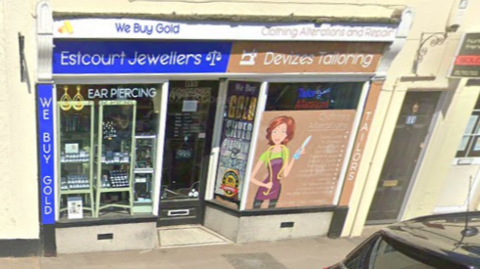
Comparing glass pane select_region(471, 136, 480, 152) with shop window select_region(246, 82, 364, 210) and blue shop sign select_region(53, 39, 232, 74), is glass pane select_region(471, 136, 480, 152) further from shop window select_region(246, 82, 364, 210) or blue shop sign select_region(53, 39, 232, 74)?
blue shop sign select_region(53, 39, 232, 74)

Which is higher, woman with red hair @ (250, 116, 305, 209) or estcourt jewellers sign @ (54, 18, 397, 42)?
estcourt jewellers sign @ (54, 18, 397, 42)

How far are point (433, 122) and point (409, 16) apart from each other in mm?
2000

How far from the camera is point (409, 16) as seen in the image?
5.21m

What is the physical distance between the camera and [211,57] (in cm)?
484

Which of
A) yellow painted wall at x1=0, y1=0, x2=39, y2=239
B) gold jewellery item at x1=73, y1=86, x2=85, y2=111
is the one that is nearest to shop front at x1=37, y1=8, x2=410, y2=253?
gold jewellery item at x1=73, y1=86, x2=85, y2=111

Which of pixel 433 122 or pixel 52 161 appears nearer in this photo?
pixel 52 161

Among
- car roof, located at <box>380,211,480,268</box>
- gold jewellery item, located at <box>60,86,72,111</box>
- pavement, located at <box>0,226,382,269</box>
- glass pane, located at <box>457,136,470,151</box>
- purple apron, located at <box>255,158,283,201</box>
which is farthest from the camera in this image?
glass pane, located at <box>457,136,470,151</box>

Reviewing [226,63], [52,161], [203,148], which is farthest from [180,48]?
[52,161]

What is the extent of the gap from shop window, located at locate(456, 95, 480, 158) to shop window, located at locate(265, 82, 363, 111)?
250 centimetres

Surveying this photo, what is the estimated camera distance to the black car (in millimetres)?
2859

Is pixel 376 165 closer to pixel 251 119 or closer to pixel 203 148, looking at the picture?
pixel 251 119

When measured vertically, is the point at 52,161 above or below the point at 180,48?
below

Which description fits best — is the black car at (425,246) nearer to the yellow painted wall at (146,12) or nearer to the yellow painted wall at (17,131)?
the yellow painted wall at (146,12)

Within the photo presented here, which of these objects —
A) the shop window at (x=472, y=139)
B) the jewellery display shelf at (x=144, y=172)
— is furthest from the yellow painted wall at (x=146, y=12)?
the jewellery display shelf at (x=144, y=172)
